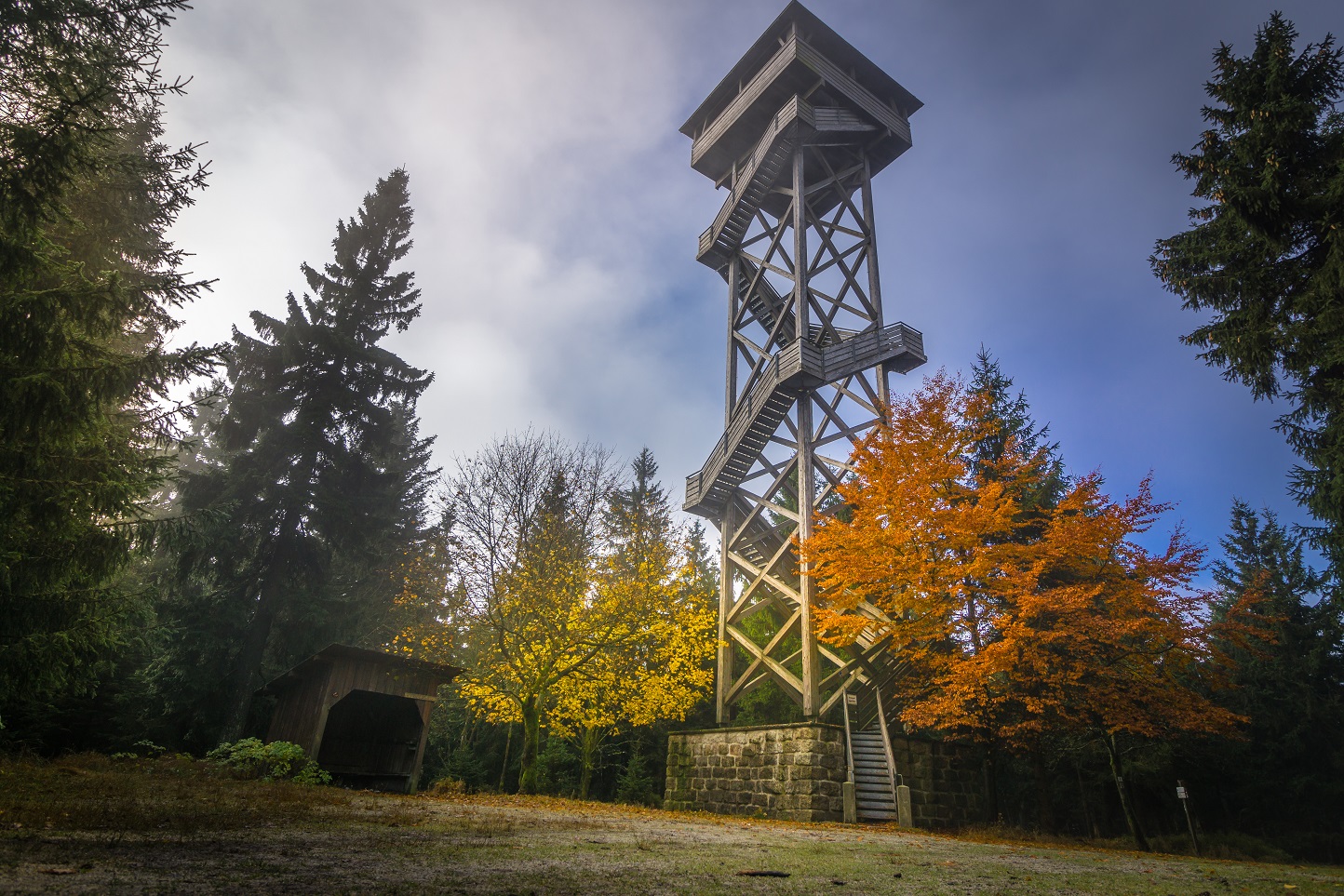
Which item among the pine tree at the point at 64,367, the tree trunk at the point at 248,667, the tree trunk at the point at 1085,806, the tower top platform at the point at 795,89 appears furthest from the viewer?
the tower top platform at the point at 795,89

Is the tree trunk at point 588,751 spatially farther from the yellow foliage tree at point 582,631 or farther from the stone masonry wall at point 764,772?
the stone masonry wall at point 764,772

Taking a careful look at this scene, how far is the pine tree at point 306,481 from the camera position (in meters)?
21.6

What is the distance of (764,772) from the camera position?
17.0m

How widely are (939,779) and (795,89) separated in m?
23.8

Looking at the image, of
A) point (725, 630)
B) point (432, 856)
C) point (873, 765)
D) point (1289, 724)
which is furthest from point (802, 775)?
point (1289, 724)

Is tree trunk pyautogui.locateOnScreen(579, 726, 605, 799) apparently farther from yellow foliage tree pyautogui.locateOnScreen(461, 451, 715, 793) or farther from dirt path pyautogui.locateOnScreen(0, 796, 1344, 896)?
dirt path pyautogui.locateOnScreen(0, 796, 1344, 896)

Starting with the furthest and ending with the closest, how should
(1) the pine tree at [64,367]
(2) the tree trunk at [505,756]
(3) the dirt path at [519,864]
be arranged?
(2) the tree trunk at [505,756] < (1) the pine tree at [64,367] < (3) the dirt path at [519,864]

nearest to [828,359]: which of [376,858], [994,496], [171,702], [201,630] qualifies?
[994,496]

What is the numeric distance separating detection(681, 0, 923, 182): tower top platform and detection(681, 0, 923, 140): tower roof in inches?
1.2

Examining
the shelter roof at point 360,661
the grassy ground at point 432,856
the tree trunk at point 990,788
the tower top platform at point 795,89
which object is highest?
the tower top platform at point 795,89

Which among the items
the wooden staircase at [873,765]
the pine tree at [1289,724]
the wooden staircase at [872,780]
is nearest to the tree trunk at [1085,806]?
the pine tree at [1289,724]

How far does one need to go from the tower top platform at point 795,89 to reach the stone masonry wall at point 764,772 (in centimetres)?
2091

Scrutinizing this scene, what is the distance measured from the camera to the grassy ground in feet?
12.5

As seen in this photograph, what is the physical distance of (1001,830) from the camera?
14.9 m
